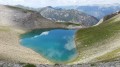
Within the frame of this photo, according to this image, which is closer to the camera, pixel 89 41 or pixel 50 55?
pixel 50 55

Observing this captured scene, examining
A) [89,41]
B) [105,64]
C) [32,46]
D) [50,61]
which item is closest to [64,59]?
[50,61]

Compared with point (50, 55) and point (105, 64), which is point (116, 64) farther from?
point (50, 55)

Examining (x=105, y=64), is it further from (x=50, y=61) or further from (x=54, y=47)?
(x=54, y=47)

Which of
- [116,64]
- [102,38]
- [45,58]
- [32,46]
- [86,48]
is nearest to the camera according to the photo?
[116,64]

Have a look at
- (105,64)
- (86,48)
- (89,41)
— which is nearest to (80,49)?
(86,48)

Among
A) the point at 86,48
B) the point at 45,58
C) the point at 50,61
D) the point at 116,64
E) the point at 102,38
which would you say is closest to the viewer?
the point at 116,64

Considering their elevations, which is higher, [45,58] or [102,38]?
[102,38]

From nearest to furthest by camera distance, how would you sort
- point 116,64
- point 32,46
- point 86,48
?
point 116,64, point 86,48, point 32,46

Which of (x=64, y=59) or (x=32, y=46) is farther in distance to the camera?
(x=32, y=46)

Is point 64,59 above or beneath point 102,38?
beneath
